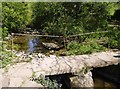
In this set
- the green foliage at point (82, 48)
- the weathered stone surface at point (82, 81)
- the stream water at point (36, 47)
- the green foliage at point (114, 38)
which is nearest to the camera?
the weathered stone surface at point (82, 81)

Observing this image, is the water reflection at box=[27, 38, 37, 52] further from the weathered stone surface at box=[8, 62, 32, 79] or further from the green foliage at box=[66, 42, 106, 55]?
the weathered stone surface at box=[8, 62, 32, 79]

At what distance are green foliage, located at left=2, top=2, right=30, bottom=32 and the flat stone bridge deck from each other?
28.5 feet

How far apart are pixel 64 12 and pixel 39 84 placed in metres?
10.4

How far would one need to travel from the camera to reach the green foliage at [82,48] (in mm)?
14084

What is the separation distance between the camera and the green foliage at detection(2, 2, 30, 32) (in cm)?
2066

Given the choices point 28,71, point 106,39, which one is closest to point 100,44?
point 106,39

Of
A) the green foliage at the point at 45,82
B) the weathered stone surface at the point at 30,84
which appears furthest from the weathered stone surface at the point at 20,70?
the weathered stone surface at the point at 30,84

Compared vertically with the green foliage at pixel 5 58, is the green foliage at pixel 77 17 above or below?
above

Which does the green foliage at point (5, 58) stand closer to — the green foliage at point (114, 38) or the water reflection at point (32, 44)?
the water reflection at point (32, 44)

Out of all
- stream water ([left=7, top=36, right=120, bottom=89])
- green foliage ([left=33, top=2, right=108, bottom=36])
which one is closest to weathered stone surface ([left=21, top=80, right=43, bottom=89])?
stream water ([left=7, top=36, right=120, bottom=89])

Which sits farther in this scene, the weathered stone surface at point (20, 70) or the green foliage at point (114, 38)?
the green foliage at point (114, 38)

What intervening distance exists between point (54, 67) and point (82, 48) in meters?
3.80

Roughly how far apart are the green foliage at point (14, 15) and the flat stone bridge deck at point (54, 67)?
28.5ft

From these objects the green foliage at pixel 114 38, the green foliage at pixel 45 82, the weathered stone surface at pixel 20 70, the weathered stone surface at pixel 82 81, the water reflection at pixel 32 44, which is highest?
the green foliage at pixel 114 38
